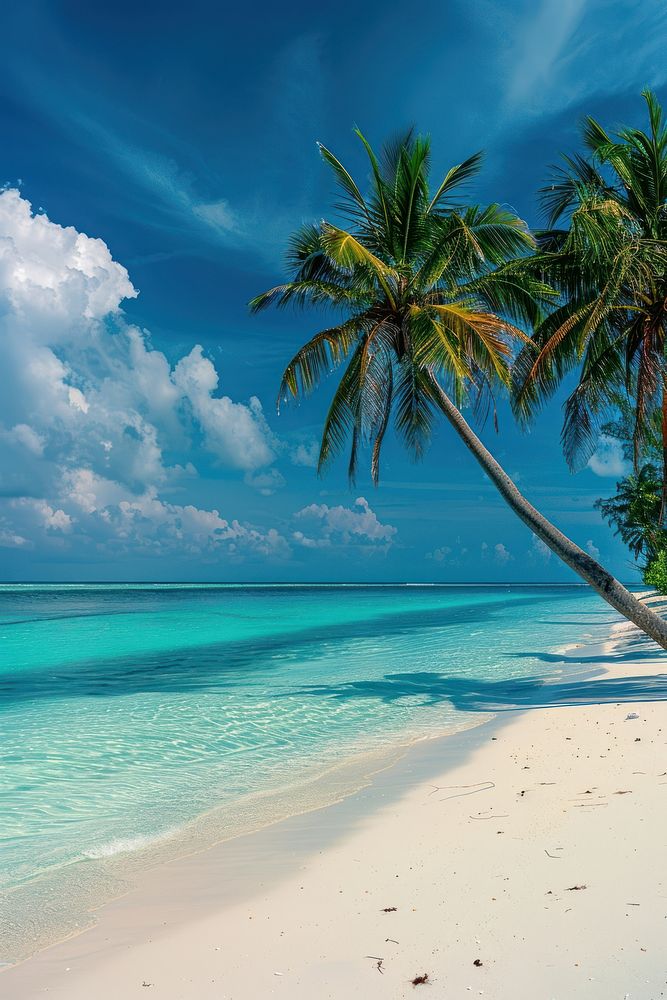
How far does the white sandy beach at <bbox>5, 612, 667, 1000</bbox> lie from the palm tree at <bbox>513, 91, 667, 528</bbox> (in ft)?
21.4

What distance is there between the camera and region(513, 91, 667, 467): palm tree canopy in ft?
30.9

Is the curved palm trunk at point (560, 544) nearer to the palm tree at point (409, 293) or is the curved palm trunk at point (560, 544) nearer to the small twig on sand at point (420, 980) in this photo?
the palm tree at point (409, 293)

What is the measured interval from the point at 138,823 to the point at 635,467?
874 cm

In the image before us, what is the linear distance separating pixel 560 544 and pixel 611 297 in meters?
3.60

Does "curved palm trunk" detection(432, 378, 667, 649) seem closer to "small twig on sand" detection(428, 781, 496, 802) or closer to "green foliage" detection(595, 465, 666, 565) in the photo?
"small twig on sand" detection(428, 781, 496, 802)

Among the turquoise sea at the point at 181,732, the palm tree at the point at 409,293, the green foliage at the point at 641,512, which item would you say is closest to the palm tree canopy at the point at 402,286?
the palm tree at the point at 409,293

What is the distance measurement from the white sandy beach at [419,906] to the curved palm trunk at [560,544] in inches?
122

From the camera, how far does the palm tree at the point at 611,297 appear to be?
9.43m

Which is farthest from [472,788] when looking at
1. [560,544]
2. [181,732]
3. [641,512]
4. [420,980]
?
[641,512]

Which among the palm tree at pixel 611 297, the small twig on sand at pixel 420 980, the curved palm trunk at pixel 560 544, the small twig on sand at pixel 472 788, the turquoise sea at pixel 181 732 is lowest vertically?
the turquoise sea at pixel 181 732

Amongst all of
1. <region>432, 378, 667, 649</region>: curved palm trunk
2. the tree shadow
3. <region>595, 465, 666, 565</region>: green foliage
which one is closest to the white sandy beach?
<region>432, 378, 667, 649</region>: curved palm trunk

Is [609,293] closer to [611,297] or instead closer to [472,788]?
[611,297]

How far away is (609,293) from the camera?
938 cm

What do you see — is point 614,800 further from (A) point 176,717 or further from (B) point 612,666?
(B) point 612,666
